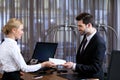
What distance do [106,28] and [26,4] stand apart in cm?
182

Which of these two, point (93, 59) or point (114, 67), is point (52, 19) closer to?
point (93, 59)

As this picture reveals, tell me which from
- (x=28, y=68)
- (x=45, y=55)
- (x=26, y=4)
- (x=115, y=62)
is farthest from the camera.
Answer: (x=26, y=4)

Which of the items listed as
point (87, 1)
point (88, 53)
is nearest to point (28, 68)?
point (88, 53)

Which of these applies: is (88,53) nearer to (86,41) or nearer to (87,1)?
(86,41)

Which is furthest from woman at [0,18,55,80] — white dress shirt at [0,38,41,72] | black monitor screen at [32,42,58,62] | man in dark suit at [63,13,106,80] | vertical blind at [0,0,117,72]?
vertical blind at [0,0,117,72]

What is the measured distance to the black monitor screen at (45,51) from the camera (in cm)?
409

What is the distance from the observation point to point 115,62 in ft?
6.03

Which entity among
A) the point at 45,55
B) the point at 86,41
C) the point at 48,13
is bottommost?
the point at 45,55

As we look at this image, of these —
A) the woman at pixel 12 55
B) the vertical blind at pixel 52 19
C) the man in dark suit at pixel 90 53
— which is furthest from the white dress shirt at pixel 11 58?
the vertical blind at pixel 52 19

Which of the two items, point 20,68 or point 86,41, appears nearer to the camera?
point 20,68

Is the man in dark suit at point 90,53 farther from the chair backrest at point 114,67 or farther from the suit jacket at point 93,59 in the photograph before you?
the chair backrest at point 114,67

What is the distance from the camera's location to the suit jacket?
10.1 ft

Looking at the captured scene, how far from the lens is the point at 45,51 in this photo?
13.8 feet

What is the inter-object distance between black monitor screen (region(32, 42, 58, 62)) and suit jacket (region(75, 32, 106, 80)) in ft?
3.10
